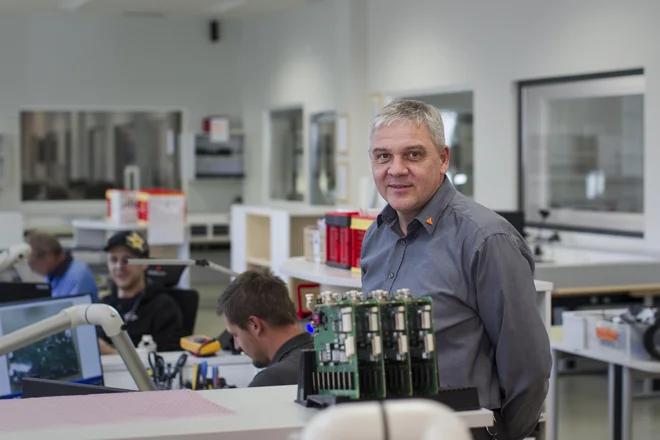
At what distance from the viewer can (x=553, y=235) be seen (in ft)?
28.3

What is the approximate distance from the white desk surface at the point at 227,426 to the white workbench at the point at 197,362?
2.58 metres

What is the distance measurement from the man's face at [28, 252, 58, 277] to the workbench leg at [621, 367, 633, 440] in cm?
337

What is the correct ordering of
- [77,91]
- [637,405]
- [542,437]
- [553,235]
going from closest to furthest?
1. [542,437]
2. [637,405]
3. [553,235]
4. [77,91]

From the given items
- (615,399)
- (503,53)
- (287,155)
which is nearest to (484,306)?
(615,399)

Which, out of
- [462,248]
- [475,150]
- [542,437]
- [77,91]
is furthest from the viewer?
[77,91]

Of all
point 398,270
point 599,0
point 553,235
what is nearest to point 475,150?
point 553,235

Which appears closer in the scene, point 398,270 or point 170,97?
point 398,270

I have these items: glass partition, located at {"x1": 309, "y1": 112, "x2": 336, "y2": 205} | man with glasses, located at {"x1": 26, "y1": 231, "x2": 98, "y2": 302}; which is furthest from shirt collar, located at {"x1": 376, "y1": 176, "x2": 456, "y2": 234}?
glass partition, located at {"x1": 309, "y1": 112, "x2": 336, "y2": 205}

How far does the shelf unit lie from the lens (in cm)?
748

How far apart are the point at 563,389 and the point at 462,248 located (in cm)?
555

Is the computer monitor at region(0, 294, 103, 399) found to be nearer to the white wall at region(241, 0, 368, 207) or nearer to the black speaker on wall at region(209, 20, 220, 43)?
the white wall at region(241, 0, 368, 207)

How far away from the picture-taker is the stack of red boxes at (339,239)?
15.5ft

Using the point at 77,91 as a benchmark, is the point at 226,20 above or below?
above

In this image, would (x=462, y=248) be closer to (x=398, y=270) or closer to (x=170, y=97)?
(x=398, y=270)
